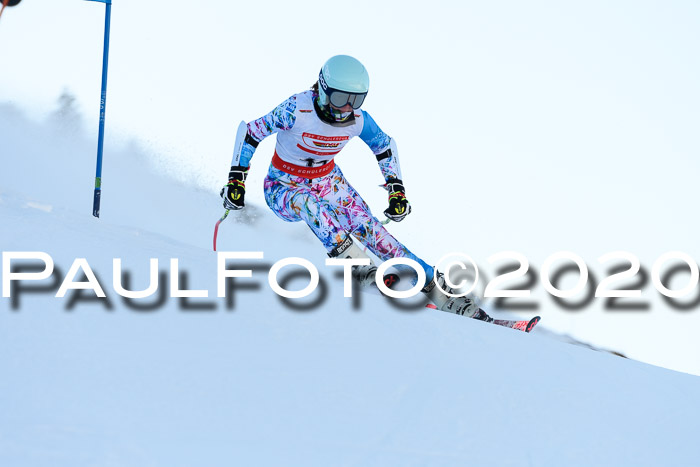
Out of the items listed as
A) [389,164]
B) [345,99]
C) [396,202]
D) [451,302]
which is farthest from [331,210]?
[451,302]

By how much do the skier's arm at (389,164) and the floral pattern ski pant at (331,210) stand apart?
241 millimetres

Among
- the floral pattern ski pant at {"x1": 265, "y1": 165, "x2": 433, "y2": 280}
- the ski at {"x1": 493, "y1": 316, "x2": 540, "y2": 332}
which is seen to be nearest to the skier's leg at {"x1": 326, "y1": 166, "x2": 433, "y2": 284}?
the floral pattern ski pant at {"x1": 265, "y1": 165, "x2": 433, "y2": 280}

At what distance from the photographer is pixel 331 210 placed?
5383 millimetres

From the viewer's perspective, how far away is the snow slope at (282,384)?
77.4 inches

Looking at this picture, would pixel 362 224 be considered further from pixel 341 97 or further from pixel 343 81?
pixel 343 81

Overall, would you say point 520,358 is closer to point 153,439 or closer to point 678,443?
point 678,443

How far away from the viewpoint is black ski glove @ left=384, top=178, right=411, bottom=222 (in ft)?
17.9

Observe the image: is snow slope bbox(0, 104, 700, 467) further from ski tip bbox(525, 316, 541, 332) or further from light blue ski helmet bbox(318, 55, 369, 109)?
light blue ski helmet bbox(318, 55, 369, 109)

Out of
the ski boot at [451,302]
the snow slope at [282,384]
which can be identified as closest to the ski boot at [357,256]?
the ski boot at [451,302]

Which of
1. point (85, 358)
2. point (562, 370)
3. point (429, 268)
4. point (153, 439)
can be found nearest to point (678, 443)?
point (562, 370)

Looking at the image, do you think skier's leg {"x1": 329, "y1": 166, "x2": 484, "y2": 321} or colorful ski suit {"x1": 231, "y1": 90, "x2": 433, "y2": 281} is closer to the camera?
skier's leg {"x1": 329, "y1": 166, "x2": 484, "y2": 321}

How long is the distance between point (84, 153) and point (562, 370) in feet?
54.3

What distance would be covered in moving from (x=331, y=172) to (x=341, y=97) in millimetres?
808

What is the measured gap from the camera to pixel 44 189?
13961mm
